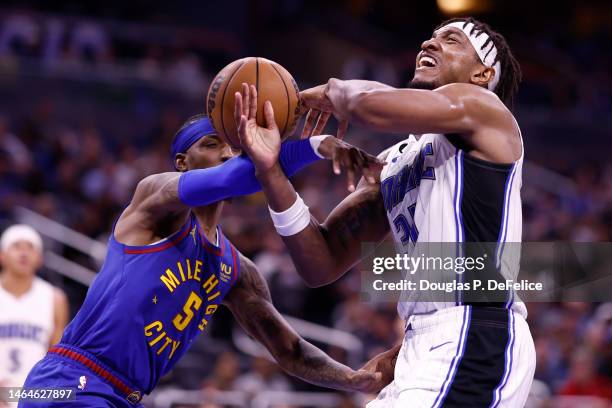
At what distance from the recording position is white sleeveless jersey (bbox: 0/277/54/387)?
736 centimetres

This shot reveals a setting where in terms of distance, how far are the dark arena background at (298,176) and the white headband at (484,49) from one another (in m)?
4.95

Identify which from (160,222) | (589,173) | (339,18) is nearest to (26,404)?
(160,222)

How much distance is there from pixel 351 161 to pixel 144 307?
4.22 feet

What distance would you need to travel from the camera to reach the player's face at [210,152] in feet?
15.4

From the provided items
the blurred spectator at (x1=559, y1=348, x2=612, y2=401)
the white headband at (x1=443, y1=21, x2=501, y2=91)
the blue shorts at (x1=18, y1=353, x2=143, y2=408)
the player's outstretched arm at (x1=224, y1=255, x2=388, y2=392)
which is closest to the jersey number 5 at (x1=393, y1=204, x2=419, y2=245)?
the white headband at (x1=443, y1=21, x2=501, y2=91)

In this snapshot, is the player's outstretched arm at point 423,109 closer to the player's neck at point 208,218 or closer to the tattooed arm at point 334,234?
the tattooed arm at point 334,234

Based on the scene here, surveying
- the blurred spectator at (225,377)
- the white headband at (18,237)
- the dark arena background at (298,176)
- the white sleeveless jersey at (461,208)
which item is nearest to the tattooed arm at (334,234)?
the white sleeveless jersey at (461,208)

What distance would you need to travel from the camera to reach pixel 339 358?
9.96 m

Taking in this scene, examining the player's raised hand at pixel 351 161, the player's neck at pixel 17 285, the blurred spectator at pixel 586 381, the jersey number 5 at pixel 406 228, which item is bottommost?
the blurred spectator at pixel 586 381

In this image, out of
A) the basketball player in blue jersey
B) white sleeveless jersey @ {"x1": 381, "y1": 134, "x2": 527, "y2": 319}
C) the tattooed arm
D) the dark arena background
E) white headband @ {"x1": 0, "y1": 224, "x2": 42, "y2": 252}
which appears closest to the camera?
white sleeveless jersey @ {"x1": 381, "y1": 134, "x2": 527, "y2": 319}

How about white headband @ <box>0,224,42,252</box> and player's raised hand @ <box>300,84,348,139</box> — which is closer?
player's raised hand @ <box>300,84,348,139</box>

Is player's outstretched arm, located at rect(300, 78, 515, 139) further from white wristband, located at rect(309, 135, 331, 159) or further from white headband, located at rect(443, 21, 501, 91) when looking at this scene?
white headband, located at rect(443, 21, 501, 91)

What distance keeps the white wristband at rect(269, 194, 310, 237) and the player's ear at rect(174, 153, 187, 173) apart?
94 cm

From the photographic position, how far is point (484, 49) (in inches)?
158
